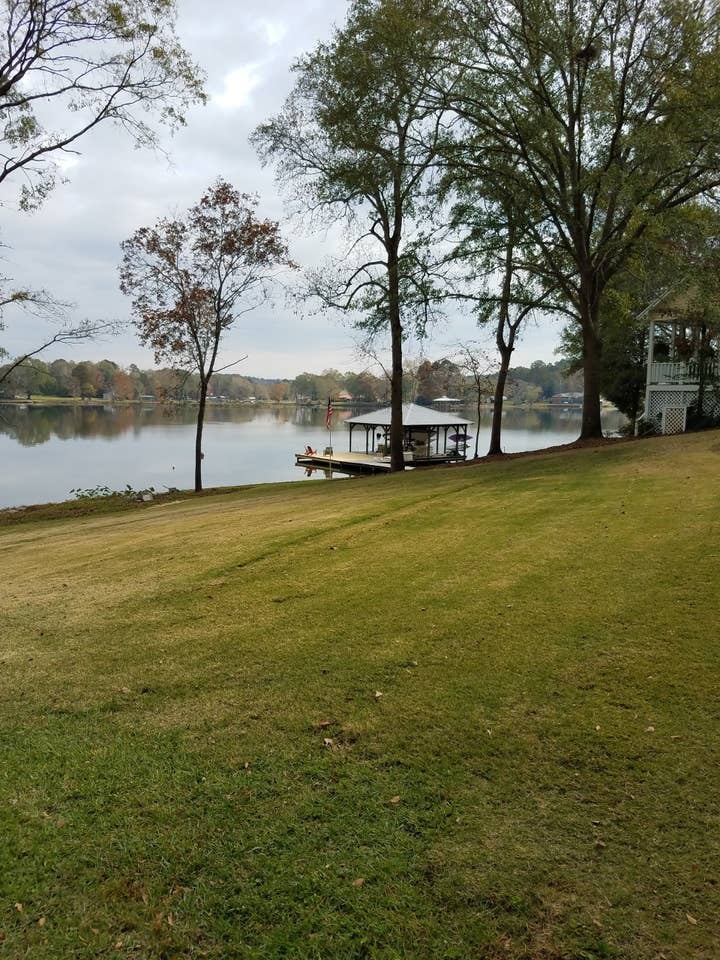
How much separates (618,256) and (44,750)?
1658 centimetres

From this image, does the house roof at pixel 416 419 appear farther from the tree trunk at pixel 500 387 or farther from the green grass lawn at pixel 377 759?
the green grass lawn at pixel 377 759

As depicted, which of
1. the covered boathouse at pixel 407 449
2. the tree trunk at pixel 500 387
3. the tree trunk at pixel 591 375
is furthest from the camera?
the covered boathouse at pixel 407 449

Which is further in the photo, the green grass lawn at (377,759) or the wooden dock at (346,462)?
the wooden dock at (346,462)

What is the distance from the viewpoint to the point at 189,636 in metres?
4.45

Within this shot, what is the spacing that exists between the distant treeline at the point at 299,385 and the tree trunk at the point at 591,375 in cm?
1273

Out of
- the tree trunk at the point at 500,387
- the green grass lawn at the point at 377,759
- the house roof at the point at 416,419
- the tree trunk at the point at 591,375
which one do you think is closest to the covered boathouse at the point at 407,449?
the house roof at the point at 416,419

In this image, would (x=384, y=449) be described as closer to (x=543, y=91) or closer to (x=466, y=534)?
(x=543, y=91)

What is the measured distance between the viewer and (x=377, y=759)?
2.86m

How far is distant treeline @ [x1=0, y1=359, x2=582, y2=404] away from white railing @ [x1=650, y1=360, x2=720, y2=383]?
13.2 meters

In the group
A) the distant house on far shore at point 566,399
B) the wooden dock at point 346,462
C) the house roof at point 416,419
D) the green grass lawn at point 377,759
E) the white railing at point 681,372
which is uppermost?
the distant house on far shore at point 566,399

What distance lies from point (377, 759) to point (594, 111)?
1689 centimetres

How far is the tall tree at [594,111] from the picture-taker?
1274 centimetres

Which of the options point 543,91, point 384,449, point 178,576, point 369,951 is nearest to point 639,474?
point 178,576

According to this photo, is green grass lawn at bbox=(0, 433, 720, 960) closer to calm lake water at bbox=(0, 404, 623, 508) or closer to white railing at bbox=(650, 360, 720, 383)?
calm lake water at bbox=(0, 404, 623, 508)
